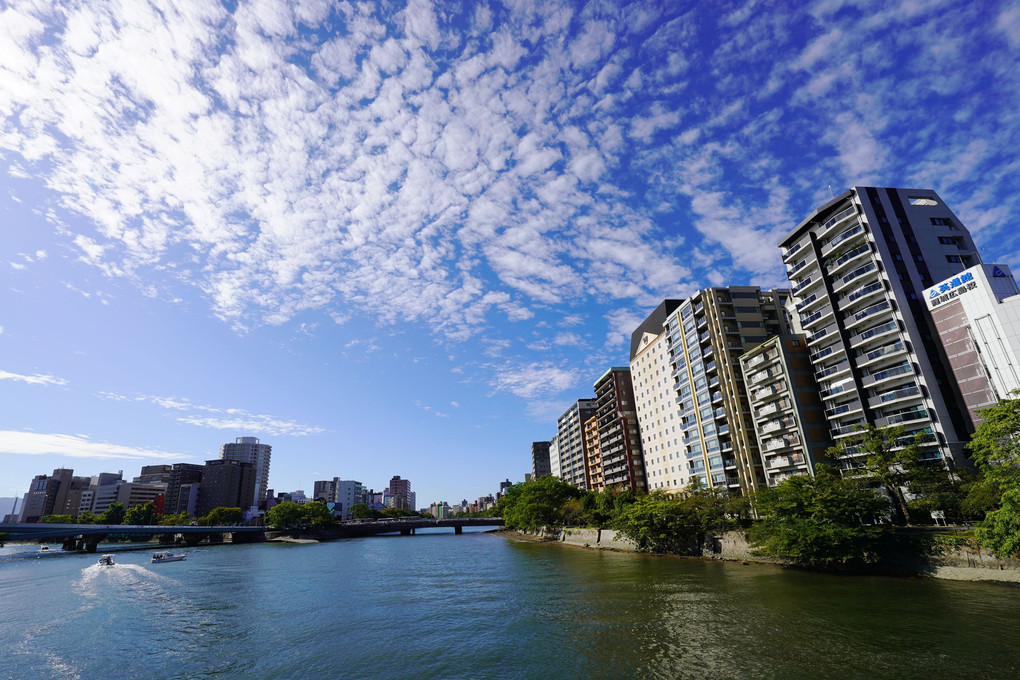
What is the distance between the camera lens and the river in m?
25.0

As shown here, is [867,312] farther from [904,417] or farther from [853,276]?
[904,417]

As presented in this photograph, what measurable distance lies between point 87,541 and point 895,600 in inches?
7315

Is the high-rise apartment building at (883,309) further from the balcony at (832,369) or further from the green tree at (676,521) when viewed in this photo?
the green tree at (676,521)

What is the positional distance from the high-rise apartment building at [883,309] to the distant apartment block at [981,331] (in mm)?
2430

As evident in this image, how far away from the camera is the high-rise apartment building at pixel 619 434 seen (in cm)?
12562

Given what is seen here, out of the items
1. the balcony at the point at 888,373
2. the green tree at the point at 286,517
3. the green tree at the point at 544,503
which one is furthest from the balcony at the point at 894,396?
the green tree at the point at 286,517

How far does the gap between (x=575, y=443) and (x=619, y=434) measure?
46825 mm

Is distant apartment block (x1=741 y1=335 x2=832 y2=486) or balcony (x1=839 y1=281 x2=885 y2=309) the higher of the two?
balcony (x1=839 y1=281 x2=885 y2=309)

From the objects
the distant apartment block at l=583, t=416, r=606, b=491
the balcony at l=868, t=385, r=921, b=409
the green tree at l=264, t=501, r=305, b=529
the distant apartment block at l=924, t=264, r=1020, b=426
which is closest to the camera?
the distant apartment block at l=924, t=264, r=1020, b=426

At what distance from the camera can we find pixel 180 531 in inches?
5566

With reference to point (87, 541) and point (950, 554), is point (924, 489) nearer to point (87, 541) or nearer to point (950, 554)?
point (950, 554)

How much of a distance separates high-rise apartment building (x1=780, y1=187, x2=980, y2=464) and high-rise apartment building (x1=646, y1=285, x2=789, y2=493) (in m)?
14.5

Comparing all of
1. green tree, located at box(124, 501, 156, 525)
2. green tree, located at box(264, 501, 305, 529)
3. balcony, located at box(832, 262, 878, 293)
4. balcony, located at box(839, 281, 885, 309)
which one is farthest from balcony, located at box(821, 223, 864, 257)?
green tree, located at box(124, 501, 156, 525)

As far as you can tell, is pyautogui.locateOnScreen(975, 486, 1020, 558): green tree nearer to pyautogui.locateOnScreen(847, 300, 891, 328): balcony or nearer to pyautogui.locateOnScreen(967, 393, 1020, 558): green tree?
pyautogui.locateOnScreen(967, 393, 1020, 558): green tree
